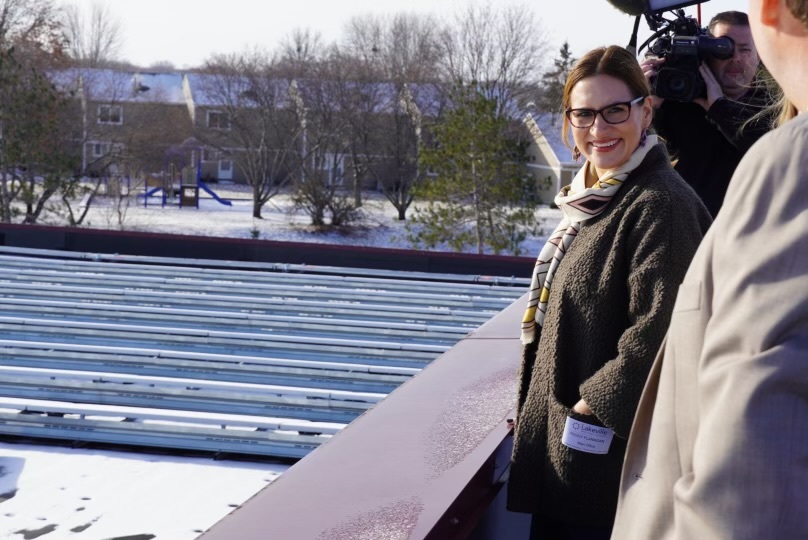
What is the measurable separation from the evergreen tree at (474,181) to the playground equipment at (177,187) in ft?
58.8

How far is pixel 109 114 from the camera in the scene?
44.1m

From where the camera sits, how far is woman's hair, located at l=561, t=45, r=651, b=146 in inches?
95.6

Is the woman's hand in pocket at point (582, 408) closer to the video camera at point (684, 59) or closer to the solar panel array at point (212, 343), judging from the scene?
the video camera at point (684, 59)

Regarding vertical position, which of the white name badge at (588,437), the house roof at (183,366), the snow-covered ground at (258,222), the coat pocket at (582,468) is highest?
the white name badge at (588,437)

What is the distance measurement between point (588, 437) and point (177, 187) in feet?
149

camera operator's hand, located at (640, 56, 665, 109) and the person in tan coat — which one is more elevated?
camera operator's hand, located at (640, 56, 665, 109)

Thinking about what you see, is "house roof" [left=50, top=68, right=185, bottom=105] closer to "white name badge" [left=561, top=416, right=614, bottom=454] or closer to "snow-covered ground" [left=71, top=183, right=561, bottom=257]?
"snow-covered ground" [left=71, top=183, right=561, bottom=257]

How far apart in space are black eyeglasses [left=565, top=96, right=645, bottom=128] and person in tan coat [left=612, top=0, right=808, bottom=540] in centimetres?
127

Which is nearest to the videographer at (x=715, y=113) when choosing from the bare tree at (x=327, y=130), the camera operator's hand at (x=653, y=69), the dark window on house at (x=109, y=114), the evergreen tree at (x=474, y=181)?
the camera operator's hand at (x=653, y=69)

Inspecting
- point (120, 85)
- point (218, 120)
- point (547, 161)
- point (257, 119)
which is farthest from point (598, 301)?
point (547, 161)

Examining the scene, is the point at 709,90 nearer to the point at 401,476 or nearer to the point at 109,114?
the point at 401,476

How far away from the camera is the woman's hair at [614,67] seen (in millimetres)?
2428

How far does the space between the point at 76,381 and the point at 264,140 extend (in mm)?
35830

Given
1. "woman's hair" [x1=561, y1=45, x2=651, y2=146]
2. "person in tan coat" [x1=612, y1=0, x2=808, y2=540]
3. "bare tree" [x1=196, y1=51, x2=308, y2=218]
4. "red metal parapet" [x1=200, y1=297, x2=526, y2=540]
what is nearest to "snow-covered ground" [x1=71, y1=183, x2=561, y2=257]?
"bare tree" [x1=196, y1=51, x2=308, y2=218]
